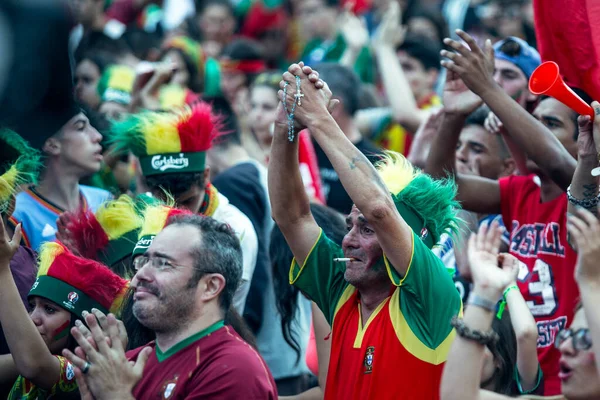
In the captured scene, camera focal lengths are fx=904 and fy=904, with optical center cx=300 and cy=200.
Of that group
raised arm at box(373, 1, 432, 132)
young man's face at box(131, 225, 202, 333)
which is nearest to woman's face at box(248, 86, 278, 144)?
raised arm at box(373, 1, 432, 132)

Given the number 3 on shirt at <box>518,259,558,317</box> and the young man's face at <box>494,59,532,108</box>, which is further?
the young man's face at <box>494,59,532,108</box>

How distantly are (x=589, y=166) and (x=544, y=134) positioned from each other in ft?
1.69

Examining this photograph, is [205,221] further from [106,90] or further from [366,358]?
[106,90]

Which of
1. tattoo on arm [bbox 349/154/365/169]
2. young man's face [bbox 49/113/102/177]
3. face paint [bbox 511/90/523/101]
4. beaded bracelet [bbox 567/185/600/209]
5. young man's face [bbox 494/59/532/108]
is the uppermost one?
young man's face [bbox 494/59/532/108]

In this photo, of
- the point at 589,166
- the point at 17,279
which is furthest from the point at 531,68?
the point at 17,279

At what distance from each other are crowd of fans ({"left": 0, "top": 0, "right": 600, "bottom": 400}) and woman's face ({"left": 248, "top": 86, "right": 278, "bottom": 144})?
0.31 m

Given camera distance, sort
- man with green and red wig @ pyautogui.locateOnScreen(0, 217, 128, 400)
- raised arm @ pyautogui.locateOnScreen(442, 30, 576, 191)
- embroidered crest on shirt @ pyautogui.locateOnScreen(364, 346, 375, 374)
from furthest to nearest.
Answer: raised arm @ pyautogui.locateOnScreen(442, 30, 576, 191) < man with green and red wig @ pyautogui.locateOnScreen(0, 217, 128, 400) < embroidered crest on shirt @ pyautogui.locateOnScreen(364, 346, 375, 374)

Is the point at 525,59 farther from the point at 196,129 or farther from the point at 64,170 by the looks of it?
the point at 64,170

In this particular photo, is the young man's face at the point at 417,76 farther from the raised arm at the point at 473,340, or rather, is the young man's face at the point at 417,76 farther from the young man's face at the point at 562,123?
the raised arm at the point at 473,340

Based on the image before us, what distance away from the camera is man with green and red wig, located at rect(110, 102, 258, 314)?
5062mm

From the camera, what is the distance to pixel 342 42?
9.42 m

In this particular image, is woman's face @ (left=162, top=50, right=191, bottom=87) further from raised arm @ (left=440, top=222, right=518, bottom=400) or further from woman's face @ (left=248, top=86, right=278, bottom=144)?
raised arm @ (left=440, top=222, right=518, bottom=400)

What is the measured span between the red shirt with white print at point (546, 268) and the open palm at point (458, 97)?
21.4 inches

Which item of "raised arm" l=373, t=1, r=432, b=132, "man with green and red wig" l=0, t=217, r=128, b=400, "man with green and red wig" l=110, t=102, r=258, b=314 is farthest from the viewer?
"raised arm" l=373, t=1, r=432, b=132
